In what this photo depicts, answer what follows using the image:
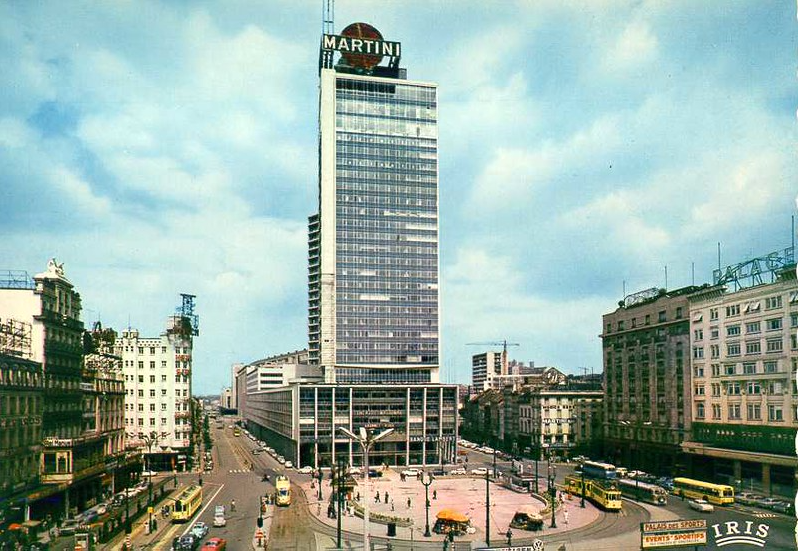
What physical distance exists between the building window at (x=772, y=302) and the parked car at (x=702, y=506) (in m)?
26.8

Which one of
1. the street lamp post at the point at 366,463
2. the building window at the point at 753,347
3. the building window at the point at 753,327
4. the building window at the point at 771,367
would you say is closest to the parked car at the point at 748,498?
the building window at the point at 771,367

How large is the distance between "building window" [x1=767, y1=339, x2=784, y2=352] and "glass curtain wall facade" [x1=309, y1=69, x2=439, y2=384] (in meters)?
73.1

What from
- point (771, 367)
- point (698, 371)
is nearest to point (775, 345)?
point (771, 367)

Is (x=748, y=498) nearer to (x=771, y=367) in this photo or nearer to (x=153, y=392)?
(x=771, y=367)

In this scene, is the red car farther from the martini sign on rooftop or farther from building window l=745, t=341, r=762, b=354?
the martini sign on rooftop

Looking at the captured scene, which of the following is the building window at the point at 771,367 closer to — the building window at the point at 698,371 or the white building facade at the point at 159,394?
the building window at the point at 698,371

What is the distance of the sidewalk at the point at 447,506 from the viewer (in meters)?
74.4

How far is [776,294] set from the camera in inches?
3573

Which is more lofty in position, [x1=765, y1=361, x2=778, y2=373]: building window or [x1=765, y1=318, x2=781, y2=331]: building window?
[x1=765, y1=318, x2=781, y2=331]: building window

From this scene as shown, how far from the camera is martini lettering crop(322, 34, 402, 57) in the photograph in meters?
157

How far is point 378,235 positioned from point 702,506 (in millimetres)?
85423

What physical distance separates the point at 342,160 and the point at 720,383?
283ft

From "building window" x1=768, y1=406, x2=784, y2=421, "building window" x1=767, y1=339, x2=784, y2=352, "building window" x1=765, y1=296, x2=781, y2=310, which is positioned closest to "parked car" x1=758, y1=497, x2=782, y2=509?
"building window" x1=768, y1=406, x2=784, y2=421

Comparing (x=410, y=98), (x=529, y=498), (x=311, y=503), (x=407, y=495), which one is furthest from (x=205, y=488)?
(x=410, y=98)
